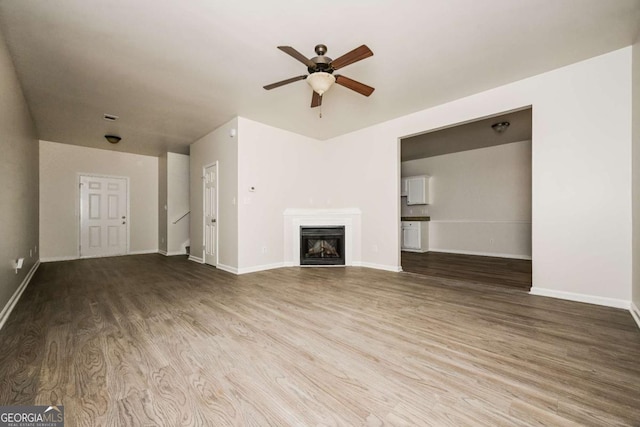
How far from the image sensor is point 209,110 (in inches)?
171

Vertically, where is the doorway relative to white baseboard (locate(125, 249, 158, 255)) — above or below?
above

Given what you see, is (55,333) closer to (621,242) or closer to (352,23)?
(352,23)

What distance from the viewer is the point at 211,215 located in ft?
17.8

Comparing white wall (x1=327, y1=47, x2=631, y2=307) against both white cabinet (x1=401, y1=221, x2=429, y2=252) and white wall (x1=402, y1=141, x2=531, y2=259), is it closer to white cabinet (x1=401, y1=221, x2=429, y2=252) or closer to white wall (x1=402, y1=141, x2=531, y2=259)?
white wall (x1=402, y1=141, x2=531, y2=259)

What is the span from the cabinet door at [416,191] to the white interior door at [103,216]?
7871 millimetres

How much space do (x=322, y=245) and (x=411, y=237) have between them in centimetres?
336

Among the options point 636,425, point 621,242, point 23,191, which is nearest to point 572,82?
point 621,242

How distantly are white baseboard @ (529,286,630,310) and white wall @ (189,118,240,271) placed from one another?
4382mm

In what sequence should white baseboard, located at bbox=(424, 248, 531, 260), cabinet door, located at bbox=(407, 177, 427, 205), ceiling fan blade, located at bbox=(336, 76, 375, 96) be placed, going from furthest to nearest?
1. cabinet door, located at bbox=(407, 177, 427, 205)
2. white baseboard, located at bbox=(424, 248, 531, 260)
3. ceiling fan blade, located at bbox=(336, 76, 375, 96)

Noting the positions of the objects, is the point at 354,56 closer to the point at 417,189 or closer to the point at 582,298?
the point at 582,298

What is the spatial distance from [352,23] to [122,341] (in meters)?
3.27

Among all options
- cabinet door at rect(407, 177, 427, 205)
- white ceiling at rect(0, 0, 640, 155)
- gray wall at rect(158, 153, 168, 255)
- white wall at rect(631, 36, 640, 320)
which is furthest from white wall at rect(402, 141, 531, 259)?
gray wall at rect(158, 153, 168, 255)

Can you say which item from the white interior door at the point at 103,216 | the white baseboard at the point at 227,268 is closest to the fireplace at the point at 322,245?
the white baseboard at the point at 227,268

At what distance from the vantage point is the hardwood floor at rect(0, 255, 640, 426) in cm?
Result: 134
